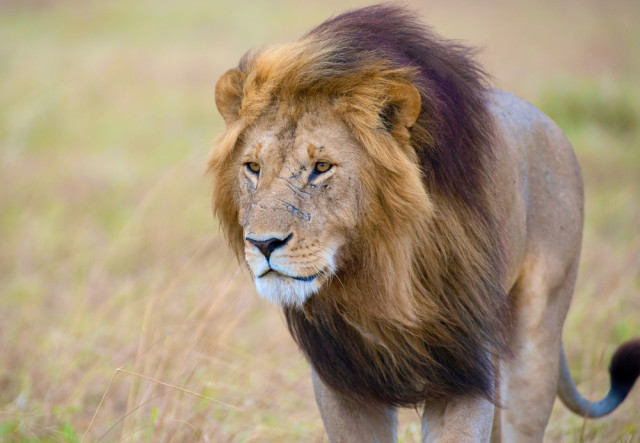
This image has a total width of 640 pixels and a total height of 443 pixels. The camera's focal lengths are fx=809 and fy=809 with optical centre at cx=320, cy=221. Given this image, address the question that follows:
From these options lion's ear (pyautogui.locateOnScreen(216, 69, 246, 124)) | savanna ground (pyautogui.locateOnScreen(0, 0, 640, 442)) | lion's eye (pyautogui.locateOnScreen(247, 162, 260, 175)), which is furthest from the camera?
savanna ground (pyautogui.locateOnScreen(0, 0, 640, 442))

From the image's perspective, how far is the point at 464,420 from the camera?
2.79 metres

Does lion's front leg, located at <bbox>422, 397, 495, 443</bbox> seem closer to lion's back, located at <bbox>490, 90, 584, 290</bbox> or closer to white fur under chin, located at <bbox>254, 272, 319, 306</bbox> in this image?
lion's back, located at <bbox>490, 90, 584, 290</bbox>

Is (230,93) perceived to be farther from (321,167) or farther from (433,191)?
(433,191)

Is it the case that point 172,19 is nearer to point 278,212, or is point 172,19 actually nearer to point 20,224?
point 20,224

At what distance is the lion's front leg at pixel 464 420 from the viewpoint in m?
2.77

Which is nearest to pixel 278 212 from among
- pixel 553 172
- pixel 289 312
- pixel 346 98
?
pixel 346 98

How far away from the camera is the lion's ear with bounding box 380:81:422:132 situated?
2.46 metres

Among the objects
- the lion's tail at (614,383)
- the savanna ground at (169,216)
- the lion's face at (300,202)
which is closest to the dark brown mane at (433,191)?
the lion's face at (300,202)

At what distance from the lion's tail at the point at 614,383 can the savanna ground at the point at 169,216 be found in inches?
6.5

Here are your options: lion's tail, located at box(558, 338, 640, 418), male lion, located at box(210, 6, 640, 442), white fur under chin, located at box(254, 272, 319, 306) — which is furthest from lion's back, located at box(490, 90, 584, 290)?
white fur under chin, located at box(254, 272, 319, 306)

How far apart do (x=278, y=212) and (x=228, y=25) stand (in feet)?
52.7

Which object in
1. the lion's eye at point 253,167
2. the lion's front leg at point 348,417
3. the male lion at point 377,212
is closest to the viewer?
the male lion at point 377,212

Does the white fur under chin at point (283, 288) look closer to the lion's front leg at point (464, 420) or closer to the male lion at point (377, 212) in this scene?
the male lion at point (377, 212)

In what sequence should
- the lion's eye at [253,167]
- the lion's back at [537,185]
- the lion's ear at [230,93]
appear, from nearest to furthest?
the lion's eye at [253,167] → the lion's ear at [230,93] → the lion's back at [537,185]
